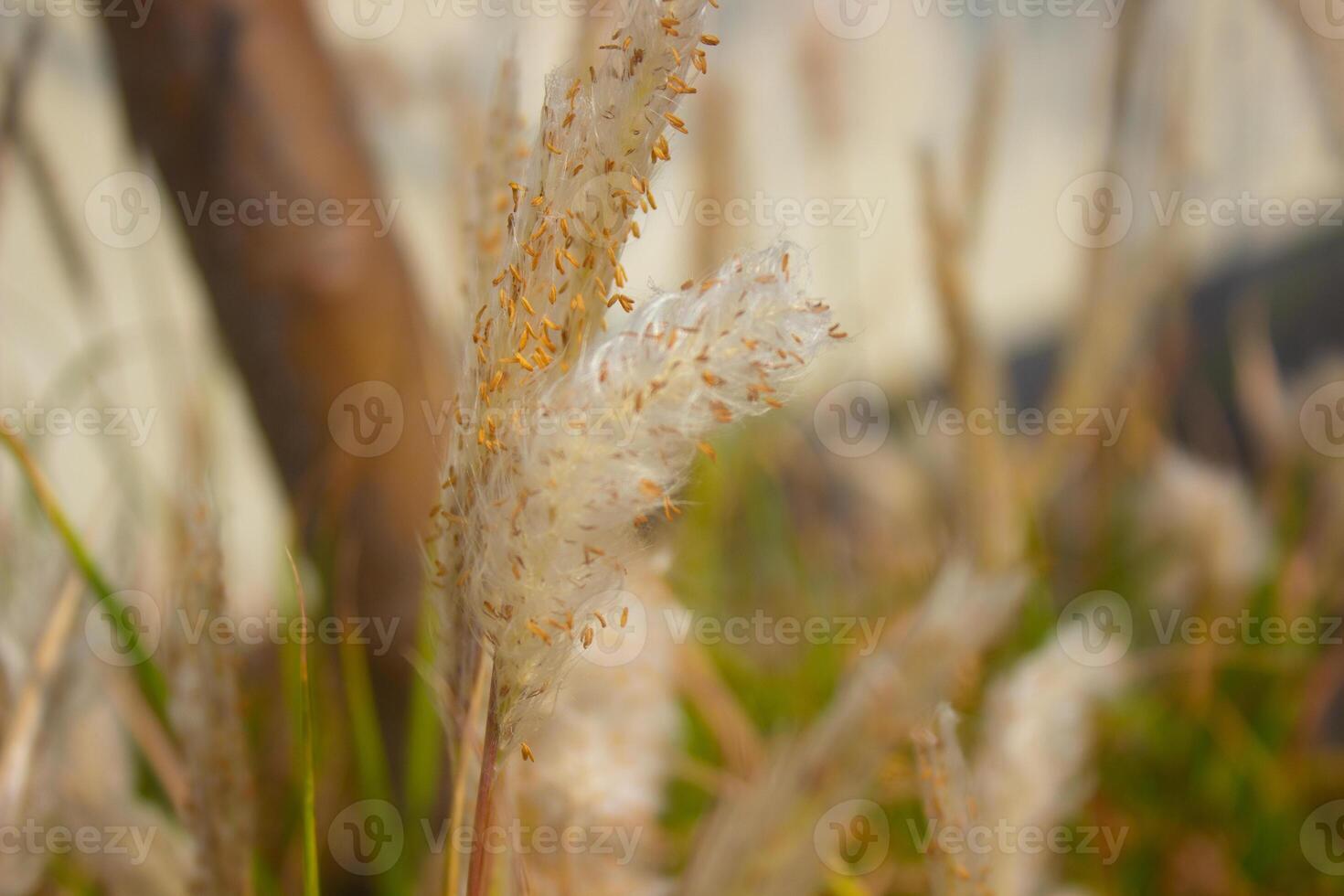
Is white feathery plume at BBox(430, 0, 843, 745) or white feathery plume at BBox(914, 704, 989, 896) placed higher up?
white feathery plume at BBox(430, 0, 843, 745)

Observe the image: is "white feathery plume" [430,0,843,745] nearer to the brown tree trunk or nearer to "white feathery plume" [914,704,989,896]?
"white feathery plume" [914,704,989,896]

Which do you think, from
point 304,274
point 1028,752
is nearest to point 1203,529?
point 1028,752

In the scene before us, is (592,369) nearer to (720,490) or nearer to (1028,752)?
(1028,752)

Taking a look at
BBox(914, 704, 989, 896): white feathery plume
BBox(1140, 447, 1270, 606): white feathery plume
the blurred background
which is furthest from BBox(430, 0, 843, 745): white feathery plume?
BBox(1140, 447, 1270, 606): white feathery plume

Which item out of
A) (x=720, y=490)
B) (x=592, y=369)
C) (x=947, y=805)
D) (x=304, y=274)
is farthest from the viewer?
(x=720, y=490)

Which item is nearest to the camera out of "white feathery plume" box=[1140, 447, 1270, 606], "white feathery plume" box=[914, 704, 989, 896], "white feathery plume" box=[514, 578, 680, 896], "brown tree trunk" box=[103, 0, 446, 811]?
"white feathery plume" box=[914, 704, 989, 896]

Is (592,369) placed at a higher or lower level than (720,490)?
higher

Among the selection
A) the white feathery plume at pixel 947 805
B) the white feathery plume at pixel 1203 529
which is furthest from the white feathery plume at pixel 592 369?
the white feathery plume at pixel 1203 529
